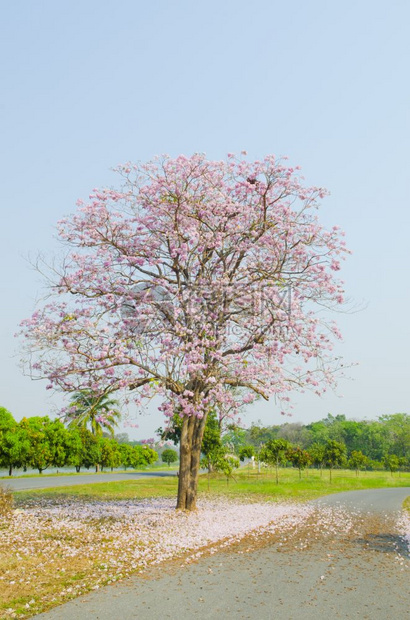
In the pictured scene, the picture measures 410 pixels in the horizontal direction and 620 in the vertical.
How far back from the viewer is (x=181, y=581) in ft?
30.5

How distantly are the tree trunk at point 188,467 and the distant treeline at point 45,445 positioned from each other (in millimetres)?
19939

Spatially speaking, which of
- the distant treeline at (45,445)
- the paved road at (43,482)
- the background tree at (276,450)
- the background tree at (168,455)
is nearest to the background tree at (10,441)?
the distant treeline at (45,445)

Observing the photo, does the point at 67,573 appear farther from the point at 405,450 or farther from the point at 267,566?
the point at 405,450

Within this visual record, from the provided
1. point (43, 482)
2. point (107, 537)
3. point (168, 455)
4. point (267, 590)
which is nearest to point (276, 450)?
point (43, 482)

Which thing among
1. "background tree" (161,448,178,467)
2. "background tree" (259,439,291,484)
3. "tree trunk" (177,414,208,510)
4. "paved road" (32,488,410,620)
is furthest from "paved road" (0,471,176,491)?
"background tree" (161,448,178,467)

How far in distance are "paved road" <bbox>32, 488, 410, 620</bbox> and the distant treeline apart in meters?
29.3

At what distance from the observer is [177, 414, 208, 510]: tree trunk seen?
20188 mm

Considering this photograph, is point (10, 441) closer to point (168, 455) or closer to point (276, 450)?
point (276, 450)

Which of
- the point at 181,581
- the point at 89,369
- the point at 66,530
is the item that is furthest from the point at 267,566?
the point at 89,369

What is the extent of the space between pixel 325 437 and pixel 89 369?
104 metres

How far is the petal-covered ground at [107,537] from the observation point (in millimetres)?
9242

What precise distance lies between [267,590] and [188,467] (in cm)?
1181

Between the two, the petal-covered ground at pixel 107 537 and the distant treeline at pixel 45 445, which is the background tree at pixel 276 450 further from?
the petal-covered ground at pixel 107 537

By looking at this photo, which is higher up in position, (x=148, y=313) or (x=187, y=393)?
(x=148, y=313)
